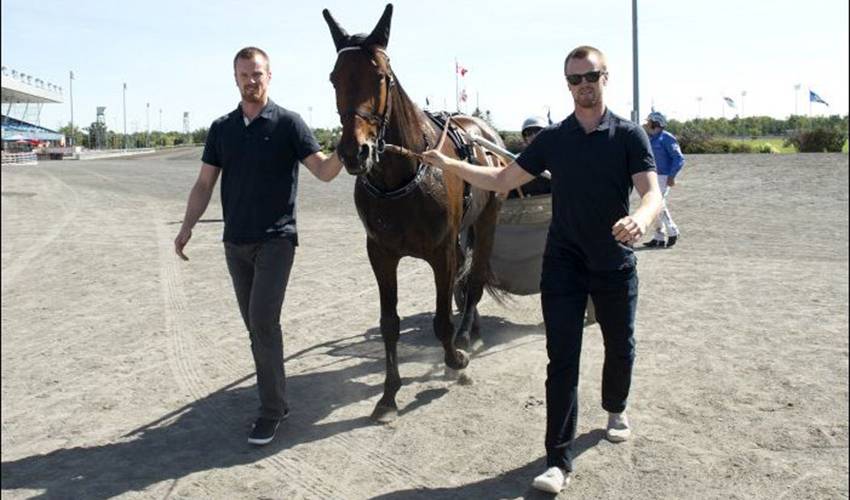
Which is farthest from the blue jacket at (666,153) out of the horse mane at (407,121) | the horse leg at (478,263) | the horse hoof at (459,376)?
the horse mane at (407,121)

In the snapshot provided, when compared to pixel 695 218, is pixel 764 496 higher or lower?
lower

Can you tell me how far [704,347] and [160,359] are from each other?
14.3 ft

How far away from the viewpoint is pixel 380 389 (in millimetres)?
5059

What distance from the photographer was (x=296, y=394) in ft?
16.3

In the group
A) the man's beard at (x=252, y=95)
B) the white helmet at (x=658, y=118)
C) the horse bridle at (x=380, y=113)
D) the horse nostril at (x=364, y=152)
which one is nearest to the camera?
the horse nostril at (x=364, y=152)

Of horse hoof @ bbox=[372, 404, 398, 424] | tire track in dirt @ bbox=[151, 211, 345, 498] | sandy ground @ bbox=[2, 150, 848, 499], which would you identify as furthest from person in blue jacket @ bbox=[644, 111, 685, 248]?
horse hoof @ bbox=[372, 404, 398, 424]

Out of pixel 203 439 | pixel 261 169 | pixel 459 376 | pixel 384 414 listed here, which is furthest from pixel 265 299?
pixel 459 376

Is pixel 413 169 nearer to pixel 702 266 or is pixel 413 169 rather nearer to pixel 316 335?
pixel 316 335

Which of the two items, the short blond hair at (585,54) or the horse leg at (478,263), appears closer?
the short blond hair at (585,54)

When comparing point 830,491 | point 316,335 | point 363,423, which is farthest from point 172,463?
point 830,491

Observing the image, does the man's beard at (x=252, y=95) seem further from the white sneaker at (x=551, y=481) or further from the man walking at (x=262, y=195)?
the white sneaker at (x=551, y=481)

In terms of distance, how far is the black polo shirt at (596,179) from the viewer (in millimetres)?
3410

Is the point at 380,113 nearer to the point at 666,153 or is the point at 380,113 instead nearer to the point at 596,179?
the point at 596,179

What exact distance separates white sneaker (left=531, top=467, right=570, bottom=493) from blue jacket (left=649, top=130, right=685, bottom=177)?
864cm
